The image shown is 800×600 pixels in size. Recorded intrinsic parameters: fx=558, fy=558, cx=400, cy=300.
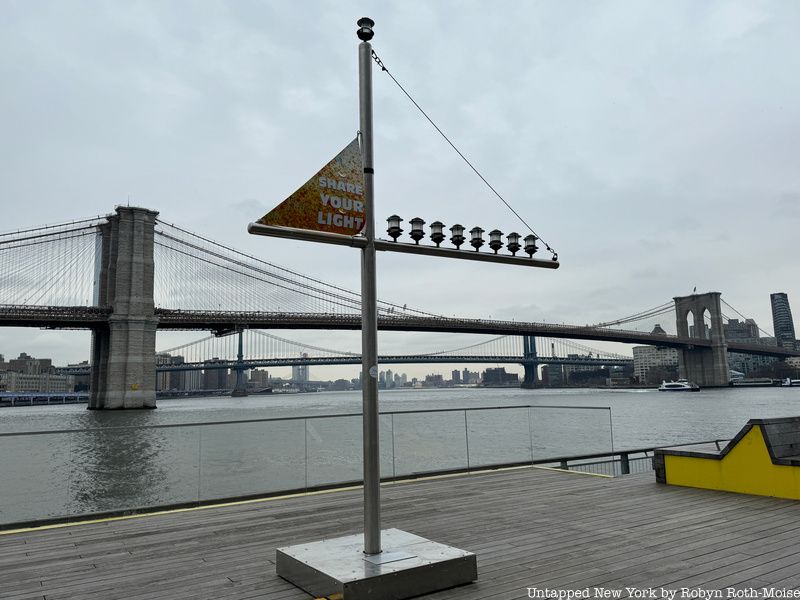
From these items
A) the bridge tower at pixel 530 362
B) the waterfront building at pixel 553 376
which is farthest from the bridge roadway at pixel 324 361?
the waterfront building at pixel 553 376

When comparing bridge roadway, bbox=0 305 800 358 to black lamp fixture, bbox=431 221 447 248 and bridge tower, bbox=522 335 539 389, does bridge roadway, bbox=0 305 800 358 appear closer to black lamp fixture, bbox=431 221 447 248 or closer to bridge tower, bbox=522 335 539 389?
bridge tower, bbox=522 335 539 389

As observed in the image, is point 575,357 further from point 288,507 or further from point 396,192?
point 288,507

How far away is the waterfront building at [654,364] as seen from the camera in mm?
88750

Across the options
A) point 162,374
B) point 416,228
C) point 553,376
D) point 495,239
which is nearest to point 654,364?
point 553,376

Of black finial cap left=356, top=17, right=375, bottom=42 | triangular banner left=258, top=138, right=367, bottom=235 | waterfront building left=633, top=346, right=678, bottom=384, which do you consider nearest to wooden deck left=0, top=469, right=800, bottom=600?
triangular banner left=258, top=138, right=367, bottom=235

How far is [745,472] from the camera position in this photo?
577 cm

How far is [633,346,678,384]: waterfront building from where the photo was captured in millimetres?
88750

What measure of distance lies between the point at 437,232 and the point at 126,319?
1742 inches

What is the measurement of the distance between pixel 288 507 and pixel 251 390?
95.0 metres

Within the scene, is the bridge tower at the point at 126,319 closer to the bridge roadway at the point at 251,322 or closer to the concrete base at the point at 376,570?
the bridge roadway at the point at 251,322

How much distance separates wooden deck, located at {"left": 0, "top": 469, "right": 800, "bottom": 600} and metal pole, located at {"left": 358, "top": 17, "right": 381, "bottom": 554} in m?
0.65

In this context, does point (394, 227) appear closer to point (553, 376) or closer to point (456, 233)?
point (456, 233)

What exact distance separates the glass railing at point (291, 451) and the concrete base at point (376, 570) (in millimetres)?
3060

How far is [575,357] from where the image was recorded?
76.1 metres
